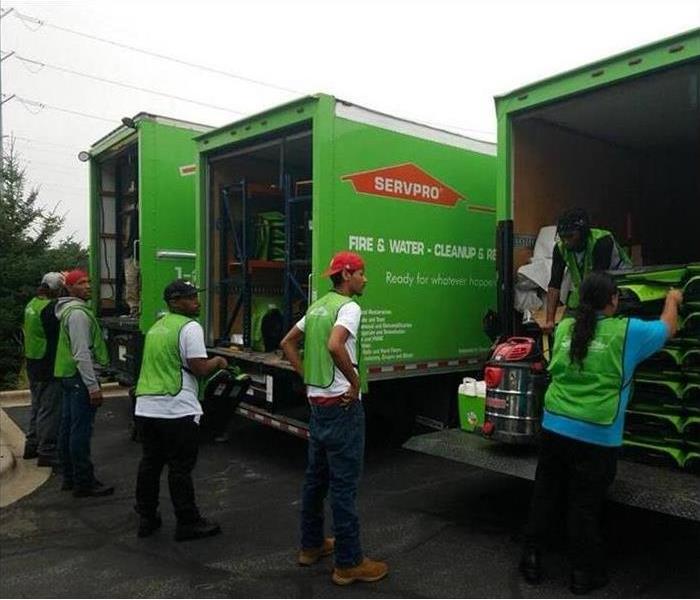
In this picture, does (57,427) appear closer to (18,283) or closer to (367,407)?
(367,407)

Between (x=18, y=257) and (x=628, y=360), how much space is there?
415 inches

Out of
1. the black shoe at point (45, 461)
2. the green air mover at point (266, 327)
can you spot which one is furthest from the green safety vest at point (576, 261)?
the black shoe at point (45, 461)

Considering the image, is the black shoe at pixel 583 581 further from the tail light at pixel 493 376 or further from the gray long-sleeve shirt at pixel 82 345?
the gray long-sleeve shirt at pixel 82 345

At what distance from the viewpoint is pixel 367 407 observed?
19.3ft

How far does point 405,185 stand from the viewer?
5.63m

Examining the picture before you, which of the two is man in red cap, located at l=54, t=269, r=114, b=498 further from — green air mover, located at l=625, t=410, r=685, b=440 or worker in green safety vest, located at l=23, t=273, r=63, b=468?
green air mover, located at l=625, t=410, r=685, b=440

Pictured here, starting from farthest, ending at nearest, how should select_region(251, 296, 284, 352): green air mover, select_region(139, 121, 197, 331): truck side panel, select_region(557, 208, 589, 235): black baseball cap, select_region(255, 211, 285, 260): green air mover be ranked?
1. select_region(139, 121, 197, 331): truck side panel
2. select_region(255, 211, 285, 260): green air mover
3. select_region(251, 296, 284, 352): green air mover
4. select_region(557, 208, 589, 235): black baseball cap

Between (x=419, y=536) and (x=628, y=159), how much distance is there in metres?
4.74

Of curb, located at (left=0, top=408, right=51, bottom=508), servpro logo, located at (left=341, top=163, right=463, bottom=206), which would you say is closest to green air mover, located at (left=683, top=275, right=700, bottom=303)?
servpro logo, located at (left=341, top=163, right=463, bottom=206)

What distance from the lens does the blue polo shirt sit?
3.23 meters

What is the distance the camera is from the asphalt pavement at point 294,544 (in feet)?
11.5

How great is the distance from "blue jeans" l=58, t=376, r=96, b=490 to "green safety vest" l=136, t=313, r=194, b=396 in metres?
1.15

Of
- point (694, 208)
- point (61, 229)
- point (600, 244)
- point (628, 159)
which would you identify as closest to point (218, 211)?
point (600, 244)

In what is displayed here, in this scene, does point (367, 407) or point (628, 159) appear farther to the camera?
point (628, 159)
